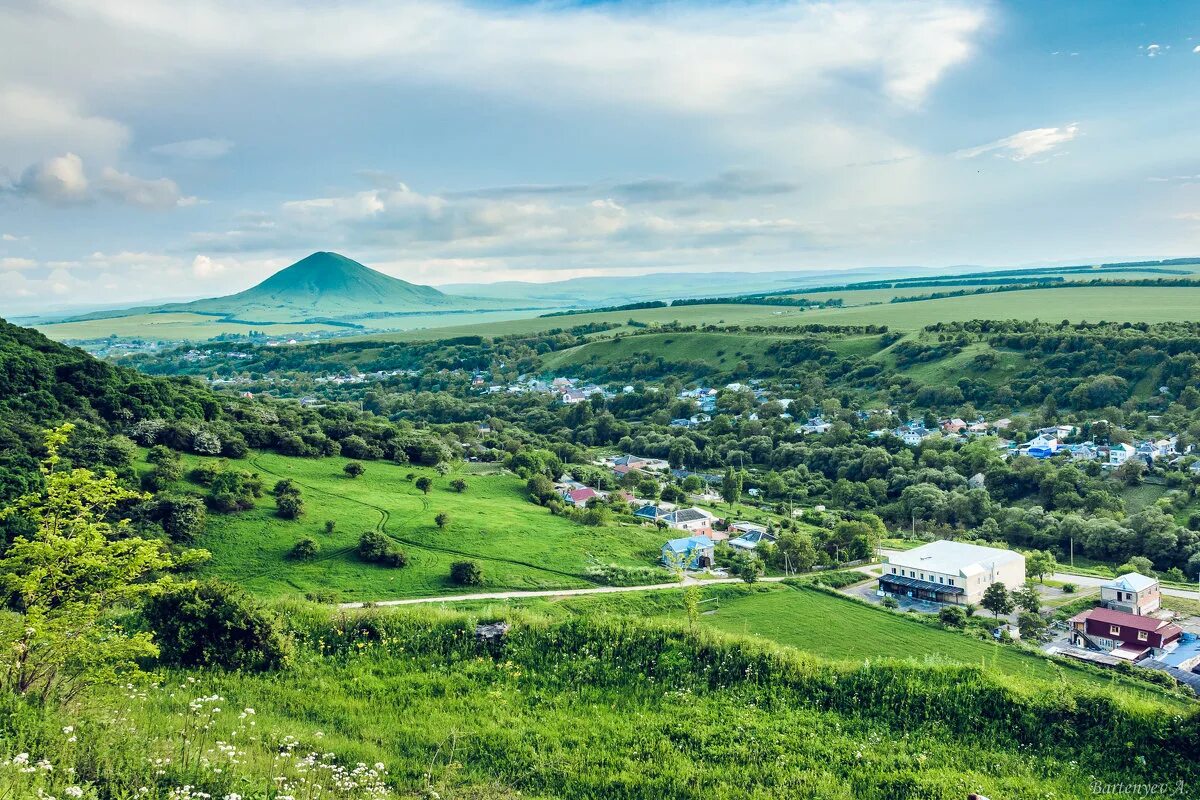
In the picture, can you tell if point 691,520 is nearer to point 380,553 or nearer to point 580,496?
point 580,496

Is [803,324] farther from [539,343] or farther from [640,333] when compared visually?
[539,343]

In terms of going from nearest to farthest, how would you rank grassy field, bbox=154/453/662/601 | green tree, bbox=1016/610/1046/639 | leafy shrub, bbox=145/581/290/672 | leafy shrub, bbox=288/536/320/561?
leafy shrub, bbox=145/581/290/672 → grassy field, bbox=154/453/662/601 → green tree, bbox=1016/610/1046/639 → leafy shrub, bbox=288/536/320/561

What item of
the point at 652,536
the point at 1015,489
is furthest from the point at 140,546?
the point at 1015,489

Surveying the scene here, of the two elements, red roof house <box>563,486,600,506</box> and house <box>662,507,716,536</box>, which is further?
red roof house <box>563,486,600,506</box>

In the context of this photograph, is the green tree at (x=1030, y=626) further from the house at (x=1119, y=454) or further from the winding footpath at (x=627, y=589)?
the house at (x=1119, y=454)

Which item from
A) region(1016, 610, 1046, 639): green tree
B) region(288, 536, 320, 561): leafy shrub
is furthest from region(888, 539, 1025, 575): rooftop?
region(288, 536, 320, 561): leafy shrub

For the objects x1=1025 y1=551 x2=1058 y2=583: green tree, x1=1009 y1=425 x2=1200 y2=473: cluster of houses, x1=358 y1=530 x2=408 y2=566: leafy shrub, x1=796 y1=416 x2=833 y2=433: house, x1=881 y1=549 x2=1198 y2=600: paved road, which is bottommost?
x1=881 y1=549 x2=1198 y2=600: paved road

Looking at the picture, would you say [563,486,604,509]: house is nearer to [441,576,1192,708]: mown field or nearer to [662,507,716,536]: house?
[662,507,716,536]: house

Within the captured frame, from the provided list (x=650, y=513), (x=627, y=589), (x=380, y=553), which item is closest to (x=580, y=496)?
(x=650, y=513)
